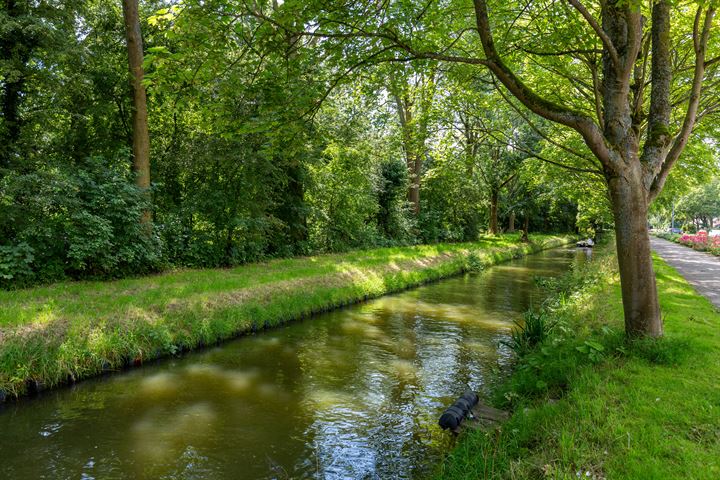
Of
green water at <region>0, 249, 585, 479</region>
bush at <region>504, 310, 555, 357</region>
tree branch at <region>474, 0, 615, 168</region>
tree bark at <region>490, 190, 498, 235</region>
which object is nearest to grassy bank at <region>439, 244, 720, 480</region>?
bush at <region>504, 310, 555, 357</region>

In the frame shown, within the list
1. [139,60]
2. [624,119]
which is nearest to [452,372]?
[624,119]

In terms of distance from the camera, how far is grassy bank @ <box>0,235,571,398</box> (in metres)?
7.85

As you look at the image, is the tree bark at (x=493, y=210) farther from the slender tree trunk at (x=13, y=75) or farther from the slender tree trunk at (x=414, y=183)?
the slender tree trunk at (x=13, y=75)

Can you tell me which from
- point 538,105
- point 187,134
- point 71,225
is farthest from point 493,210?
point 538,105

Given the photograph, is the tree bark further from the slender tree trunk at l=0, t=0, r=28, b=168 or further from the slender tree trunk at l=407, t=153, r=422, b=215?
the slender tree trunk at l=0, t=0, r=28, b=168

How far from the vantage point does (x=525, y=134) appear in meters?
33.2

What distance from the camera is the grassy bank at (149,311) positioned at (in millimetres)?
7848

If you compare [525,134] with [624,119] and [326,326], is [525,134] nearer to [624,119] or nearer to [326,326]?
[326,326]

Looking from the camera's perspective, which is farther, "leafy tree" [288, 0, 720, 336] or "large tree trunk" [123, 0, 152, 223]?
"large tree trunk" [123, 0, 152, 223]

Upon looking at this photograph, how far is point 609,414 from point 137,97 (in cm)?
1518

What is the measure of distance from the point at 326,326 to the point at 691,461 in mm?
9557

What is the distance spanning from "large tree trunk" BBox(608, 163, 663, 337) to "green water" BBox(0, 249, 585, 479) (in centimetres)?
293

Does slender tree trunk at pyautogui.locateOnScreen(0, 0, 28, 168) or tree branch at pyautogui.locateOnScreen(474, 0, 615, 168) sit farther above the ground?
slender tree trunk at pyautogui.locateOnScreen(0, 0, 28, 168)

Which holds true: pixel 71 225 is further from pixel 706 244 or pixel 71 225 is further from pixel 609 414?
pixel 706 244
